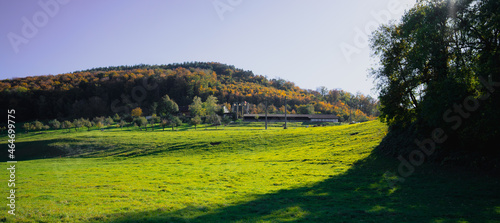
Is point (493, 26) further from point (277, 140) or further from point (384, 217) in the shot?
point (277, 140)

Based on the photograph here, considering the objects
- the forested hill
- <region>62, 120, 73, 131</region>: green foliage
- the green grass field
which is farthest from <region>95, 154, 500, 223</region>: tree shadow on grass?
the forested hill

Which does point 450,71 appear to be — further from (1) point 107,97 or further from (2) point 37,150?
(1) point 107,97

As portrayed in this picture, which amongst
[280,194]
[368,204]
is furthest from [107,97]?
[368,204]

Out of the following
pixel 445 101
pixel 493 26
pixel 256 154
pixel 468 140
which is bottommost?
pixel 256 154

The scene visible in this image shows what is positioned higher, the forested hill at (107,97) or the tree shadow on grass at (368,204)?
the forested hill at (107,97)

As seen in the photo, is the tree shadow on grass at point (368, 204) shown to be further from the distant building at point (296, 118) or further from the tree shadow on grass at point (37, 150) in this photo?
the distant building at point (296, 118)

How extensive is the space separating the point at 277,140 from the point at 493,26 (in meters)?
35.9

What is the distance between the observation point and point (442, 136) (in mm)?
24172

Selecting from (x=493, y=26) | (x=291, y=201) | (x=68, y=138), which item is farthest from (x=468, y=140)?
(x=68, y=138)

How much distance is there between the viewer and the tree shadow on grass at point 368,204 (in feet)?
40.9

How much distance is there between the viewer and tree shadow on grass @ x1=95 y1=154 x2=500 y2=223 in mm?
12453

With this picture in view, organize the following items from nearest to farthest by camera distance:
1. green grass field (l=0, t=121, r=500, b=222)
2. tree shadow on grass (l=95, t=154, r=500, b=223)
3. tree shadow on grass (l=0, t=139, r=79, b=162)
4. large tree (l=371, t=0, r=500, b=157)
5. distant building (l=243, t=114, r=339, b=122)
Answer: tree shadow on grass (l=95, t=154, r=500, b=223) → green grass field (l=0, t=121, r=500, b=222) → large tree (l=371, t=0, r=500, b=157) → tree shadow on grass (l=0, t=139, r=79, b=162) → distant building (l=243, t=114, r=339, b=122)

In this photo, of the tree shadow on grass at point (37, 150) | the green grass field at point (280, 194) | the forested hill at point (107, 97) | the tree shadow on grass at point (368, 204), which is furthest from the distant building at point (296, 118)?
the tree shadow on grass at point (368, 204)

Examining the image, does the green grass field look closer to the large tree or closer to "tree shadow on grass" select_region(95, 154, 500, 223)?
"tree shadow on grass" select_region(95, 154, 500, 223)
